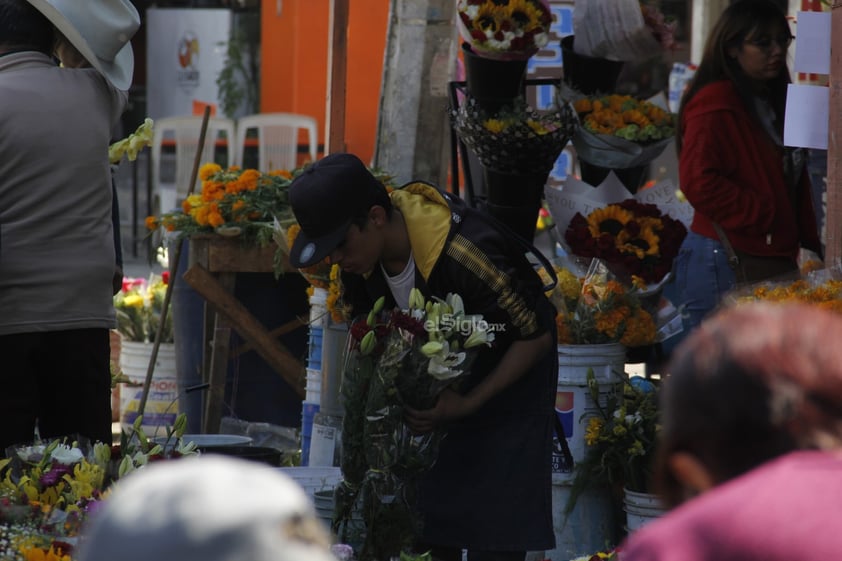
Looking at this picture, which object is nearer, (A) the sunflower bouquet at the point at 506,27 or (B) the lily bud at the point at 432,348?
(B) the lily bud at the point at 432,348

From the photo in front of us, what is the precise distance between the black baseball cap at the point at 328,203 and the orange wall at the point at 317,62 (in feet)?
30.6

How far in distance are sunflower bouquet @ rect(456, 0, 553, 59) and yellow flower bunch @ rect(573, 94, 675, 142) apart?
41 centimetres

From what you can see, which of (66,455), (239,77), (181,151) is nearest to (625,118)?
(66,455)

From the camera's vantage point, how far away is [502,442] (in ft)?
10.8

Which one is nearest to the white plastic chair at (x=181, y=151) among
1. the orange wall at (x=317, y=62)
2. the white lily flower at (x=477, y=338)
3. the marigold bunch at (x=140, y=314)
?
the orange wall at (x=317, y=62)

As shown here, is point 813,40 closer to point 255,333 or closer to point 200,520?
point 255,333

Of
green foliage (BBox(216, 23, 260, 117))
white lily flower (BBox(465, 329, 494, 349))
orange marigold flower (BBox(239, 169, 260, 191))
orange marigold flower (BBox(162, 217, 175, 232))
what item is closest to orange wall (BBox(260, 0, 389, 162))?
green foliage (BBox(216, 23, 260, 117))

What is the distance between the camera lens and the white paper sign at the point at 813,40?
3.89m

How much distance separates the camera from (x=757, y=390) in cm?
126

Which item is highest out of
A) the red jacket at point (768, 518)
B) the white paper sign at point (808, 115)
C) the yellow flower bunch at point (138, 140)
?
the white paper sign at point (808, 115)

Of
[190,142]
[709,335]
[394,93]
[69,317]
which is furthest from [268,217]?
[190,142]

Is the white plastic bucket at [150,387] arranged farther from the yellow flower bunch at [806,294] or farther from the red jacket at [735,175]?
the yellow flower bunch at [806,294]

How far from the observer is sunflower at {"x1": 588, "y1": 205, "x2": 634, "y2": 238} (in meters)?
4.68

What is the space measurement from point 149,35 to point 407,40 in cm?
971
